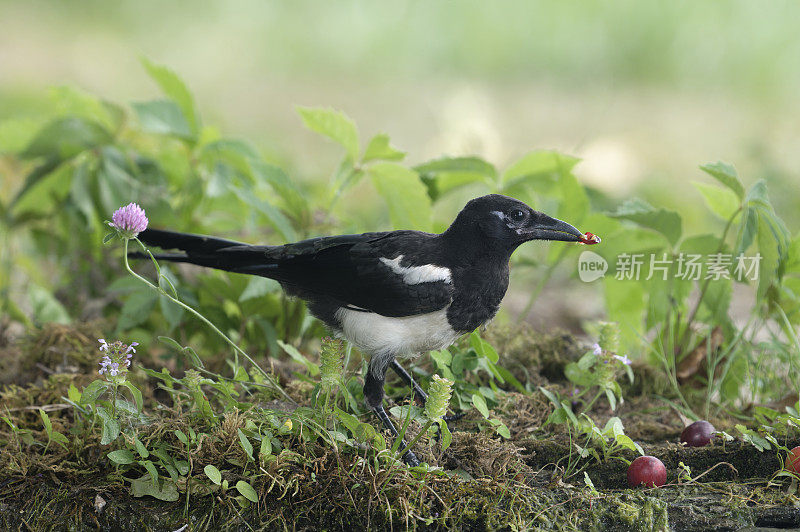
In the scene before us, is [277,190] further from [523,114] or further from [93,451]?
[523,114]

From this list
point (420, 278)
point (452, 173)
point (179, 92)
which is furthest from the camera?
point (179, 92)

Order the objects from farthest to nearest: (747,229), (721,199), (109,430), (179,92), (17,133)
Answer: (17,133), (179,92), (721,199), (747,229), (109,430)

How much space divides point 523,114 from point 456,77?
970mm

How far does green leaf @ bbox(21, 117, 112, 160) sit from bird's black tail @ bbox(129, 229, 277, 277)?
1234mm

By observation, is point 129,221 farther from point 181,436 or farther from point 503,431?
point 503,431

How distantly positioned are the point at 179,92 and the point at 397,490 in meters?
2.34

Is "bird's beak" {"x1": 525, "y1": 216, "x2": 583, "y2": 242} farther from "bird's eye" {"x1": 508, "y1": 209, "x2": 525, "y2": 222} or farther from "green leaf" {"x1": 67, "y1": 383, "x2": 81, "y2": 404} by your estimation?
"green leaf" {"x1": 67, "y1": 383, "x2": 81, "y2": 404}

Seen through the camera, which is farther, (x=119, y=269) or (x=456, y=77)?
(x=456, y=77)

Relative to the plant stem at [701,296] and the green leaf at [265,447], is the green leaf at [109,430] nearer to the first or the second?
the green leaf at [265,447]

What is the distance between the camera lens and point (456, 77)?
9.44m

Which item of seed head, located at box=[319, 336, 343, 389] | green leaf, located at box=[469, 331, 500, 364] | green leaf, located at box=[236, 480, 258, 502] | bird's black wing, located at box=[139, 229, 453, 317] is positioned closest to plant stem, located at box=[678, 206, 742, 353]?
green leaf, located at box=[469, 331, 500, 364]

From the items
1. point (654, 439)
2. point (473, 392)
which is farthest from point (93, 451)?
point (654, 439)

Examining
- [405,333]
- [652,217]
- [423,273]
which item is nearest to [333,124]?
[423,273]

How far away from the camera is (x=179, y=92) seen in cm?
380
